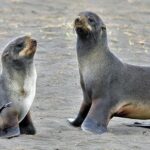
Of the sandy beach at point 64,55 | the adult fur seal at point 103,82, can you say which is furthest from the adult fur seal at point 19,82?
the adult fur seal at point 103,82

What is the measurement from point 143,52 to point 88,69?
20.4ft

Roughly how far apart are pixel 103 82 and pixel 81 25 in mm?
697

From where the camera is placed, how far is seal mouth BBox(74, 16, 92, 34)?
10.2m

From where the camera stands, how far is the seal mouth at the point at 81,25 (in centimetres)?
1022

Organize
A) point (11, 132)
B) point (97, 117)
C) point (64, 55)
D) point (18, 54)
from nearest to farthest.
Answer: point (11, 132) → point (18, 54) → point (97, 117) → point (64, 55)

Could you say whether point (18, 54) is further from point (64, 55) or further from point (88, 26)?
point (64, 55)

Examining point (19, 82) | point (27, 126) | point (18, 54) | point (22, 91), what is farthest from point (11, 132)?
point (18, 54)

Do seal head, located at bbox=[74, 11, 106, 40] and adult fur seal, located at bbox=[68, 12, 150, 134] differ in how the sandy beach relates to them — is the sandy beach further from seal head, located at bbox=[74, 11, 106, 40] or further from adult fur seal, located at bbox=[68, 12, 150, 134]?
seal head, located at bbox=[74, 11, 106, 40]

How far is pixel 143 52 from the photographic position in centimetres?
1655

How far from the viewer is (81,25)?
10.3m

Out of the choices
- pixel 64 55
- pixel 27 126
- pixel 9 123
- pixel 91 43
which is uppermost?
pixel 91 43

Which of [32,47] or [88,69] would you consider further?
[88,69]

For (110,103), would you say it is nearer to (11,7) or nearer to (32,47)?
(32,47)

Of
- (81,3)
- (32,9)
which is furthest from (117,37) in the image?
(81,3)
